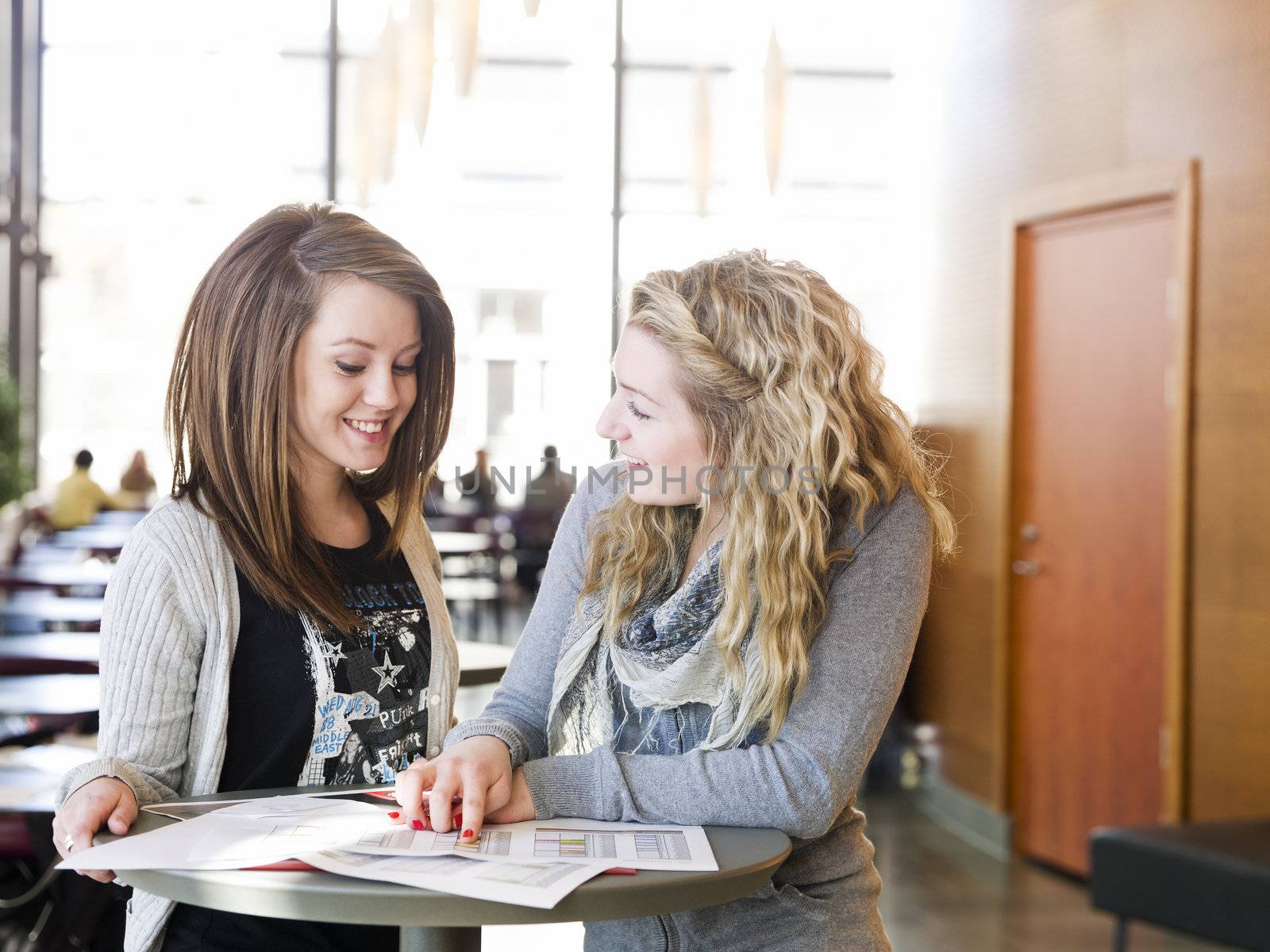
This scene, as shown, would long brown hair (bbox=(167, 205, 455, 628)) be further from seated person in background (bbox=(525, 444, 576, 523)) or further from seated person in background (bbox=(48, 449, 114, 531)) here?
seated person in background (bbox=(525, 444, 576, 523))

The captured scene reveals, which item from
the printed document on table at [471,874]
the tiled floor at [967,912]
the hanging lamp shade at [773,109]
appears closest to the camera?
the printed document on table at [471,874]

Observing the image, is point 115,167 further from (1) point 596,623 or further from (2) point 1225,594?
(1) point 596,623

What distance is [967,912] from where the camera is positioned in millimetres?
4129

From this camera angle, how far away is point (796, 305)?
149cm

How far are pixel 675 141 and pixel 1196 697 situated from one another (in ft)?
18.7

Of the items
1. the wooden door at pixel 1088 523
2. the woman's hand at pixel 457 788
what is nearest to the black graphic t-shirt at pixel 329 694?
the woman's hand at pixel 457 788

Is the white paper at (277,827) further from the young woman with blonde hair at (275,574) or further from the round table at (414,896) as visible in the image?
the young woman with blonde hair at (275,574)

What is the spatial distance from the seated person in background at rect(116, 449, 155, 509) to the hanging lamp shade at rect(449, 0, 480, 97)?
4.48 m

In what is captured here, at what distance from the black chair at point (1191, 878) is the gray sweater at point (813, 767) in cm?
165

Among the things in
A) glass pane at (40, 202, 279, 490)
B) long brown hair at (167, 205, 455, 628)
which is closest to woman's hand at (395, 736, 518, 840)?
long brown hair at (167, 205, 455, 628)

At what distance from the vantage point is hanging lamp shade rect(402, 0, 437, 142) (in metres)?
5.34

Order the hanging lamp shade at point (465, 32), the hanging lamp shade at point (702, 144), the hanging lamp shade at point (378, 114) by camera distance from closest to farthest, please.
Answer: the hanging lamp shade at point (465, 32), the hanging lamp shade at point (378, 114), the hanging lamp shade at point (702, 144)

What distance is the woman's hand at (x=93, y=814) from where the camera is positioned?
4.13ft

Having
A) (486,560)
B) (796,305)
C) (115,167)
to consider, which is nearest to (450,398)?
Answer: (796,305)
